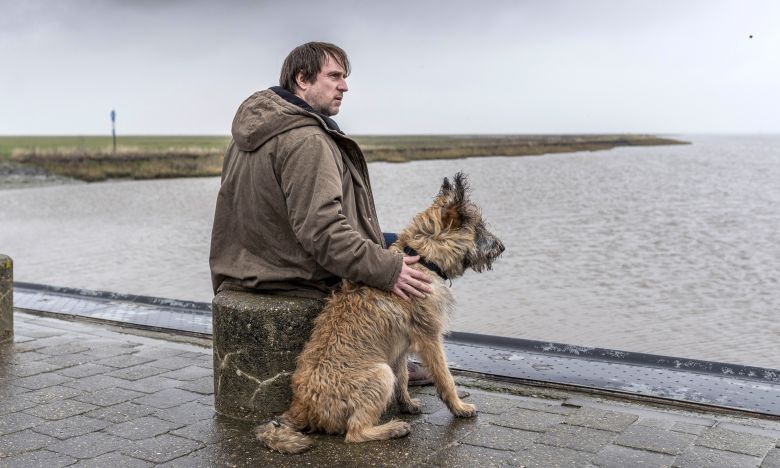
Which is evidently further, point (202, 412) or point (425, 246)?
point (202, 412)

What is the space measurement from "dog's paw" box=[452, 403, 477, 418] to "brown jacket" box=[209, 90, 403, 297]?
101 cm

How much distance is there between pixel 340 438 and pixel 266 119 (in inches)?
77.8

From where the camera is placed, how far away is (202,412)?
17.0 ft

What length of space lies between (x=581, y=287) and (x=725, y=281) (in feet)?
8.96

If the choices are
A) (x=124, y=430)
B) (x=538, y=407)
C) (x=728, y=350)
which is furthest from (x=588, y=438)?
(x=728, y=350)

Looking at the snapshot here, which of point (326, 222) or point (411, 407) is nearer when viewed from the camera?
point (326, 222)

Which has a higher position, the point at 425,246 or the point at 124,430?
the point at 425,246

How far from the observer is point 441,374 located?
15.8 ft

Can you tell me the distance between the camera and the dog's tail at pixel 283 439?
4.30 meters

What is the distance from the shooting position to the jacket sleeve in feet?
14.7

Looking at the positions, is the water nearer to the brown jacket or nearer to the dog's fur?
the dog's fur

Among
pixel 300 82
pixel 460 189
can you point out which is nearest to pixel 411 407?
pixel 460 189

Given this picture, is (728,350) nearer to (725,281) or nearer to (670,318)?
(670,318)

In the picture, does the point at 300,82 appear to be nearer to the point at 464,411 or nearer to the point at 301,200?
the point at 301,200
